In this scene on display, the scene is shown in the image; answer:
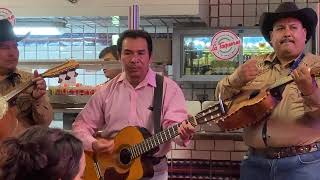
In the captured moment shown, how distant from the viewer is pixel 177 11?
3.80 meters

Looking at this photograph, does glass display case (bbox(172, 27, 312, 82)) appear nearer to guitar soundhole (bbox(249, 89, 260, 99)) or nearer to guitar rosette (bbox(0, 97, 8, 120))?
guitar soundhole (bbox(249, 89, 260, 99))

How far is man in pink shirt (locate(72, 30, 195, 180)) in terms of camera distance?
2697mm

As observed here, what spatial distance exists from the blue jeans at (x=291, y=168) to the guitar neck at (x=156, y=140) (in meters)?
0.39

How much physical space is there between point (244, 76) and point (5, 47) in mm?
1400

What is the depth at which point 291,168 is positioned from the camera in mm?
2305

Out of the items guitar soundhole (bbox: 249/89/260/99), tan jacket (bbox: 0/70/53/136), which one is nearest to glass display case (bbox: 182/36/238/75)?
tan jacket (bbox: 0/70/53/136)

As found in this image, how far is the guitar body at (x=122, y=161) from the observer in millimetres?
2646

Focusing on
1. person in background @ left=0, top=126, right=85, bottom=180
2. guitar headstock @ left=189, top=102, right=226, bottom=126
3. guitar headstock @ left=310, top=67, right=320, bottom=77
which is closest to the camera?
person in background @ left=0, top=126, right=85, bottom=180

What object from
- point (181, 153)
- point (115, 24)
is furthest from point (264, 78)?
point (115, 24)

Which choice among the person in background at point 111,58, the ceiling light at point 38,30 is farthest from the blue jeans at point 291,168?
the ceiling light at point 38,30

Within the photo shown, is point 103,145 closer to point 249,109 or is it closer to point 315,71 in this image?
point 249,109

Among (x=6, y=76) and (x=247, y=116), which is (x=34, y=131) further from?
(x=6, y=76)

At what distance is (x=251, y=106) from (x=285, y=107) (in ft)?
0.58

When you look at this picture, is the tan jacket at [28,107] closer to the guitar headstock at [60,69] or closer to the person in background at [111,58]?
the guitar headstock at [60,69]
